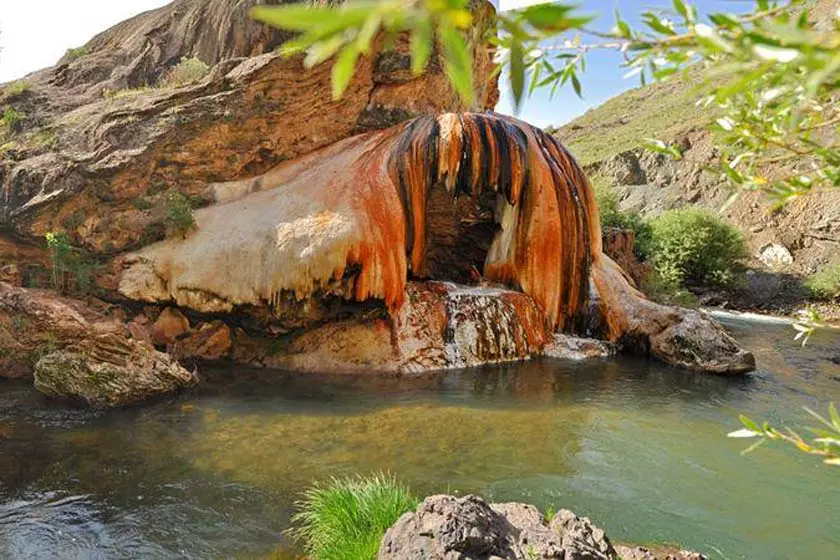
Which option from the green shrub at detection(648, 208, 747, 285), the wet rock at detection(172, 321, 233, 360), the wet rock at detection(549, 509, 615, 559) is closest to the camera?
the wet rock at detection(549, 509, 615, 559)

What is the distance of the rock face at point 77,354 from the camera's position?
24.6 feet

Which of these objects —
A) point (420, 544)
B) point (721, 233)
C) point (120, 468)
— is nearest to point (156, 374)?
point (120, 468)

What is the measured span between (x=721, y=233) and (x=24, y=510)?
25.7 m

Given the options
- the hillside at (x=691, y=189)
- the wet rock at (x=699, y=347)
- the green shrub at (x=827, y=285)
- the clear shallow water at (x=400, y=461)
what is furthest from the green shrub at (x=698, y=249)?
the clear shallow water at (x=400, y=461)

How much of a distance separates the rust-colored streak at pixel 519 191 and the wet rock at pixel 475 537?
811cm

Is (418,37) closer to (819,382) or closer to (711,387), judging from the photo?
(711,387)

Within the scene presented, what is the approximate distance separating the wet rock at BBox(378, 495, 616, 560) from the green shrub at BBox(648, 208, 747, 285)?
2127 centimetres

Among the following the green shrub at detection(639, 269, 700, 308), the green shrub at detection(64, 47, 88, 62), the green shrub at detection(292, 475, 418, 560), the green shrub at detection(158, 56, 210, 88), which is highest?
the green shrub at detection(64, 47, 88, 62)

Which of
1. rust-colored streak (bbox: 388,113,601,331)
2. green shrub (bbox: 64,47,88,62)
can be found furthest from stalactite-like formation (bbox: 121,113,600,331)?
green shrub (bbox: 64,47,88,62)

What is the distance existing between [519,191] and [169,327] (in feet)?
25.8

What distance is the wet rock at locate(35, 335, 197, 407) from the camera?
7.44m

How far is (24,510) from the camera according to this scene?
15.5 feet

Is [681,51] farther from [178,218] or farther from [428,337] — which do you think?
[178,218]

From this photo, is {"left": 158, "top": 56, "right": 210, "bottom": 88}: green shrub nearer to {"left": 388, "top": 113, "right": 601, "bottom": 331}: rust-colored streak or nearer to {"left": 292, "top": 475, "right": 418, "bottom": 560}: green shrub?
{"left": 388, "top": 113, "right": 601, "bottom": 331}: rust-colored streak
